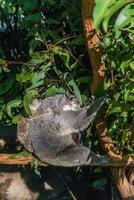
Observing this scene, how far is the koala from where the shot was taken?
2414mm

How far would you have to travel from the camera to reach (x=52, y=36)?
253 cm

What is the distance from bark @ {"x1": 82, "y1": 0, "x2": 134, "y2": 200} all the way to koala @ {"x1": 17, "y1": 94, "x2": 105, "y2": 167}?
12 centimetres

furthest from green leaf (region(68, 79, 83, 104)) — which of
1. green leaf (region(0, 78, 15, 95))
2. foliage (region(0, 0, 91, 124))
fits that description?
green leaf (region(0, 78, 15, 95))

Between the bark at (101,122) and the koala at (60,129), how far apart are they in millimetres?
125

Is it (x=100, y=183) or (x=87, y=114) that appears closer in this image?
(x=87, y=114)

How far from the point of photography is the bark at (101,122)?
2.25 meters

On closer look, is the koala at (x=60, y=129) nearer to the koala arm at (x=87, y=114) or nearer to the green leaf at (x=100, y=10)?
the koala arm at (x=87, y=114)

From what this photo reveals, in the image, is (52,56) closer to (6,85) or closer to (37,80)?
(37,80)

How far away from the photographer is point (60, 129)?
249 cm

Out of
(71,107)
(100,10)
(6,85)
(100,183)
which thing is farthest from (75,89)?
(100,10)

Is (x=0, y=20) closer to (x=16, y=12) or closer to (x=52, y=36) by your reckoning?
(x=16, y=12)

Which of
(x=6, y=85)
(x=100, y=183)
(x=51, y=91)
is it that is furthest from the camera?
(x=100, y=183)

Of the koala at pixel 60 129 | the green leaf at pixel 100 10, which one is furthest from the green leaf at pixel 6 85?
the green leaf at pixel 100 10

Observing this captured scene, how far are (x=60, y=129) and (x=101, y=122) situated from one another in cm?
25
